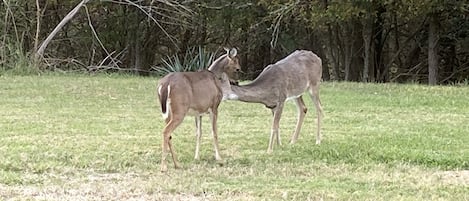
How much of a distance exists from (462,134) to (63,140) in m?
4.58

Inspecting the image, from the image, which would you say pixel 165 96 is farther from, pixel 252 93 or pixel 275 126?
pixel 275 126

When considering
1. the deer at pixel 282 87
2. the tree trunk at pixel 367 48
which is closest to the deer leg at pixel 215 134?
the deer at pixel 282 87

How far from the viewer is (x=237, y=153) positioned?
843 centimetres

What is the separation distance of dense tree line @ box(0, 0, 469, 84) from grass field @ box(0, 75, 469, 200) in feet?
23.1

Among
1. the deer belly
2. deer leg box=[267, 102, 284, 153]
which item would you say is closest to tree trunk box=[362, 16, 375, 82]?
deer leg box=[267, 102, 284, 153]

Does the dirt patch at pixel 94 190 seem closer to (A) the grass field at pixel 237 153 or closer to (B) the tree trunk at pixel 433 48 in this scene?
(A) the grass field at pixel 237 153

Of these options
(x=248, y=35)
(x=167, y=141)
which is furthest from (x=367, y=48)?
(x=167, y=141)

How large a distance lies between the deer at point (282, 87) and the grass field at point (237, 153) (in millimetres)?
353

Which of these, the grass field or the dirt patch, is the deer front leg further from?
the dirt patch

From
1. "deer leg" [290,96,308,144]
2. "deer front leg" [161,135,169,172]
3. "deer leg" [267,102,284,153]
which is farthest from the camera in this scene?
"deer leg" [290,96,308,144]

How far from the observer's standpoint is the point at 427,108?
42.8 feet

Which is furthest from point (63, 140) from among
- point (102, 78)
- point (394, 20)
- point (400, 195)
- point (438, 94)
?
point (394, 20)

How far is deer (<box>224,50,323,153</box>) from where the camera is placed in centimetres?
877

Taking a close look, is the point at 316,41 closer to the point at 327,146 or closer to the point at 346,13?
the point at 346,13
